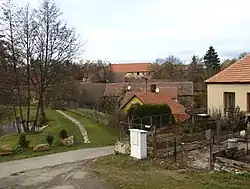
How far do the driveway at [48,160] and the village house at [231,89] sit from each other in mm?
8333

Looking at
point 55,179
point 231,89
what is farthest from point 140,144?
point 231,89

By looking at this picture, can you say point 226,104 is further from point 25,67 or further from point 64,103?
point 64,103

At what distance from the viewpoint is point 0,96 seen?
32688 mm

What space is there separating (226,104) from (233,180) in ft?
49.8

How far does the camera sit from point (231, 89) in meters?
25.1

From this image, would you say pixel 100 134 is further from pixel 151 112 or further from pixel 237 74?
pixel 237 74

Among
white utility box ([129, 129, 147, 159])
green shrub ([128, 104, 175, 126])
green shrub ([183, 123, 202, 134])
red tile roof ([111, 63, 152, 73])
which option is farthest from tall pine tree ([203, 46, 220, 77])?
white utility box ([129, 129, 147, 159])

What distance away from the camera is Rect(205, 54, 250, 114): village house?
78.9 feet

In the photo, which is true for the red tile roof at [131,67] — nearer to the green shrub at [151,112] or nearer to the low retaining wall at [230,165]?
the green shrub at [151,112]

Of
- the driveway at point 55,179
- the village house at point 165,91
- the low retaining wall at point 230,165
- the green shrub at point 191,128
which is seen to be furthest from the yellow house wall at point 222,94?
the village house at point 165,91

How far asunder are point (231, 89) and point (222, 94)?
0.77 metres

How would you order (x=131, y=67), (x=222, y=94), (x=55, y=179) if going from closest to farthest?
(x=55, y=179) < (x=222, y=94) < (x=131, y=67)

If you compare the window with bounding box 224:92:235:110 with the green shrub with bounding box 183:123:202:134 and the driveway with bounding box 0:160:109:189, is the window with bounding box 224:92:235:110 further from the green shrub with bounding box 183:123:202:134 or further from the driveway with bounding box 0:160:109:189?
the driveway with bounding box 0:160:109:189

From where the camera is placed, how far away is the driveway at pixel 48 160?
1672 cm
